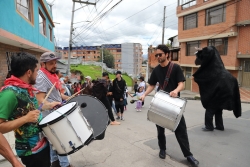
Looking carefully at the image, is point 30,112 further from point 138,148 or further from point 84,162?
point 138,148

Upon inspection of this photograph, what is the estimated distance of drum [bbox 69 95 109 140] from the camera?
9.20 feet

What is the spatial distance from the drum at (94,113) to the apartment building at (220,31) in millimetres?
15165

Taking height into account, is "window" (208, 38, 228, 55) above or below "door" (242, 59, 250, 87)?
above

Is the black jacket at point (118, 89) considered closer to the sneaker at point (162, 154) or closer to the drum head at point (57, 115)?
the sneaker at point (162, 154)

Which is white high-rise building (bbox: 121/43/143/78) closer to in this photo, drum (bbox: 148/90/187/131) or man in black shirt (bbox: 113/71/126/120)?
man in black shirt (bbox: 113/71/126/120)

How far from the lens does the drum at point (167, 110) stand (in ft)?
9.32

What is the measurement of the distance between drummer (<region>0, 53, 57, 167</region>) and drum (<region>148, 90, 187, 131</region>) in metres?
1.65

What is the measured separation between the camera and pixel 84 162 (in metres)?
3.30

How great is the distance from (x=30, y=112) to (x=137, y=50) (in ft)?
283

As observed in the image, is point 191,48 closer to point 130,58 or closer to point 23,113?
point 23,113

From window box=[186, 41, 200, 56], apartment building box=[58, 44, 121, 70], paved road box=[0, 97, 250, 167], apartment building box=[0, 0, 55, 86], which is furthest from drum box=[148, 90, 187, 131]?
apartment building box=[58, 44, 121, 70]

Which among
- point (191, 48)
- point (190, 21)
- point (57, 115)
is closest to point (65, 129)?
point (57, 115)

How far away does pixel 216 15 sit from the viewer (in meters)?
16.9

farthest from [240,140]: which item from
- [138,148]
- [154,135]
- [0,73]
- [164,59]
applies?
[0,73]
